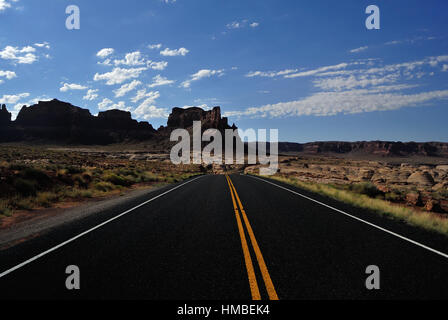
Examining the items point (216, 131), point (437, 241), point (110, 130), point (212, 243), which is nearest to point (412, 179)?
point (437, 241)

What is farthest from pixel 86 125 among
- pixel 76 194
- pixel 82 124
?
pixel 76 194

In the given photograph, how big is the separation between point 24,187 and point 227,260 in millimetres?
12890

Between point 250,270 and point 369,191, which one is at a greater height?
point 250,270

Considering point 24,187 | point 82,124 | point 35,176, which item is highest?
point 82,124

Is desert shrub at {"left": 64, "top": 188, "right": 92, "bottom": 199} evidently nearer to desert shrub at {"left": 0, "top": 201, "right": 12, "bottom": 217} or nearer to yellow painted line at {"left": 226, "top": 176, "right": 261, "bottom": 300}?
desert shrub at {"left": 0, "top": 201, "right": 12, "bottom": 217}

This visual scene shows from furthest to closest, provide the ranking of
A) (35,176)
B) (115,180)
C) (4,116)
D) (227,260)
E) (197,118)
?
(197,118) → (4,116) → (115,180) → (35,176) → (227,260)

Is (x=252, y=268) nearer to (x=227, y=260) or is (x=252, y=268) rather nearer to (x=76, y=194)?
(x=227, y=260)

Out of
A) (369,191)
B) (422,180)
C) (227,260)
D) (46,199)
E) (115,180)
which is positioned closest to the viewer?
(227,260)

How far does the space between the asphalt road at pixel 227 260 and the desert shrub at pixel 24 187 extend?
22.7ft

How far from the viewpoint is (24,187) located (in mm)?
12648

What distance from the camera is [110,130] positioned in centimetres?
15812

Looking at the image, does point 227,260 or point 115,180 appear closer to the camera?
point 227,260
